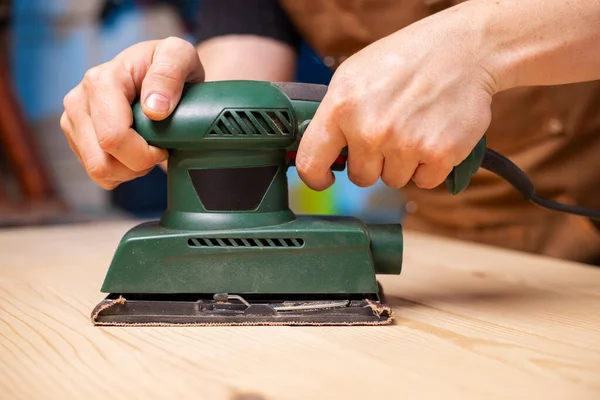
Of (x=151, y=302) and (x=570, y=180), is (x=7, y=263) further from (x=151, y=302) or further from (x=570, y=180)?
(x=570, y=180)

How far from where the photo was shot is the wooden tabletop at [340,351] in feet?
1.88

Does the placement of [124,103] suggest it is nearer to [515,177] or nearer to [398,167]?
[398,167]

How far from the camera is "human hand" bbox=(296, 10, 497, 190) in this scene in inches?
30.4

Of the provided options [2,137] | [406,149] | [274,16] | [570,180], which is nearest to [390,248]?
[406,149]

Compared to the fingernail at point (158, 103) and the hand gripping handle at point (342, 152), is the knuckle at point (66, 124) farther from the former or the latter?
the hand gripping handle at point (342, 152)

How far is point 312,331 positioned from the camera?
29.4 inches

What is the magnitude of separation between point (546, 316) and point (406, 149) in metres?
0.28

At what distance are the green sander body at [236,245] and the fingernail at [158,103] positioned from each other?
0.06 feet

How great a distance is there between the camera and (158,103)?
778 millimetres

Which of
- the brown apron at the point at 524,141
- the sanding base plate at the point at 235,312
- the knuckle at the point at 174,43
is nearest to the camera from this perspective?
the sanding base plate at the point at 235,312

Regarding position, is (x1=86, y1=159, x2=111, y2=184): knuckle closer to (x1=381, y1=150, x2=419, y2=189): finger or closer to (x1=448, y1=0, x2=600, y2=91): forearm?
(x1=381, y1=150, x2=419, y2=189): finger

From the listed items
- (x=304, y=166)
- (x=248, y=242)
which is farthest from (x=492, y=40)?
(x=248, y=242)

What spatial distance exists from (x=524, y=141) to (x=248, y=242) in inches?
31.5

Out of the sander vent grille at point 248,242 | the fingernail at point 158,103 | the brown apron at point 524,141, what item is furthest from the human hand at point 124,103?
the brown apron at point 524,141
